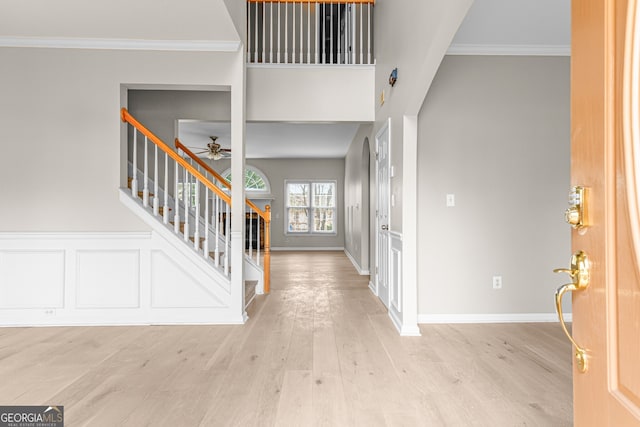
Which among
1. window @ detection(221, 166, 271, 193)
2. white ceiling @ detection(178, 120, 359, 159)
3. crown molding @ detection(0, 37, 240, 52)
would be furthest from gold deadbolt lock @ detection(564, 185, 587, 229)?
window @ detection(221, 166, 271, 193)

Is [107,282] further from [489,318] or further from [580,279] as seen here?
[580,279]

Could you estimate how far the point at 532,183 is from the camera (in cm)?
354

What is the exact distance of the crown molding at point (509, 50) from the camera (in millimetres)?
3496

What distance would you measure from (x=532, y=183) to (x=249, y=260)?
336 cm

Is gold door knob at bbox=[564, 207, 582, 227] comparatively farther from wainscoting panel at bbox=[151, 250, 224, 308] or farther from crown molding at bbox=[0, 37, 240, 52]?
crown molding at bbox=[0, 37, 240, 52]

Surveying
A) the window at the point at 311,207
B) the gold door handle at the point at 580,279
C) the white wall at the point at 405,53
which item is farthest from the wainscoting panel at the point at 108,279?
the window at the point at 311,207

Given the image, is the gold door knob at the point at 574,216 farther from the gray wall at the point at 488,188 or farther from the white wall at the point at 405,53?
the gray wall at the point at 488,188

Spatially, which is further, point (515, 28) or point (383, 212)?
point (383, 212)

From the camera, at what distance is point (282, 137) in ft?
24.9

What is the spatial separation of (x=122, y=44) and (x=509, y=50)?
3.55 metres

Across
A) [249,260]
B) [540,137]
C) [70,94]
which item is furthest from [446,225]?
[70,94]

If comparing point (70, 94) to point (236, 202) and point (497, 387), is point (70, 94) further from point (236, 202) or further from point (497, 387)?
point (497, 387)

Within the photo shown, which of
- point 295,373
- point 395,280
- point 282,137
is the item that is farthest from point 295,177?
point 295,373

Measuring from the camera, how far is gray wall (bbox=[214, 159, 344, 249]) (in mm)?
10609
